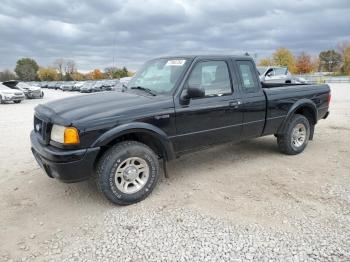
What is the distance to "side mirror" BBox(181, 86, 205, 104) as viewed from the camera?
4324 millimetres

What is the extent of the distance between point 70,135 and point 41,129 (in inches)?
29.0

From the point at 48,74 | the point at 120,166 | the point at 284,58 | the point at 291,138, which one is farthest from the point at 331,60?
the point at 120,166

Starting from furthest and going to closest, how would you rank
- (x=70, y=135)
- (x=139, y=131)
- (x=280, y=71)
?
(x=280, y=71) → (x=139, y=131) → (x=70, y=135)

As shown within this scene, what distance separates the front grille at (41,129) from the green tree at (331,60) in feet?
358

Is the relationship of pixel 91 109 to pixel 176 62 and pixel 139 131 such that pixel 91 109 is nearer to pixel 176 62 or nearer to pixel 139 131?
pixel 139 131

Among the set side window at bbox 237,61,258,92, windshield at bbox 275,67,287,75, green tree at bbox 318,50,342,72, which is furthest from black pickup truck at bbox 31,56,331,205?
green tree at bbox 318,50,342,72

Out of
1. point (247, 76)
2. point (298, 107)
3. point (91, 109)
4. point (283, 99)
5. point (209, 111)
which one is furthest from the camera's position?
point (298, 107)

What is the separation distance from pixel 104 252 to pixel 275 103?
12.6 feet

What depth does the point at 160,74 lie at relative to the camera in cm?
493

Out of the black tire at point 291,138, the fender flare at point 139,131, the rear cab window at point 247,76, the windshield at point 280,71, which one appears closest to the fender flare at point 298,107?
the black tire at point 291,138

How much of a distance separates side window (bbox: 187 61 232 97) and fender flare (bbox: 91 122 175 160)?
35.0 inches

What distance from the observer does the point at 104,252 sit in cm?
316

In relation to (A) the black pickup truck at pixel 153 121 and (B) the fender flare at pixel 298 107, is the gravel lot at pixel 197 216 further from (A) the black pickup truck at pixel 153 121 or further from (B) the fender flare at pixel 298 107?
(B) the fender flare at pixel 298 107

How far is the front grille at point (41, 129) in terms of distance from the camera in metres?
3.96
